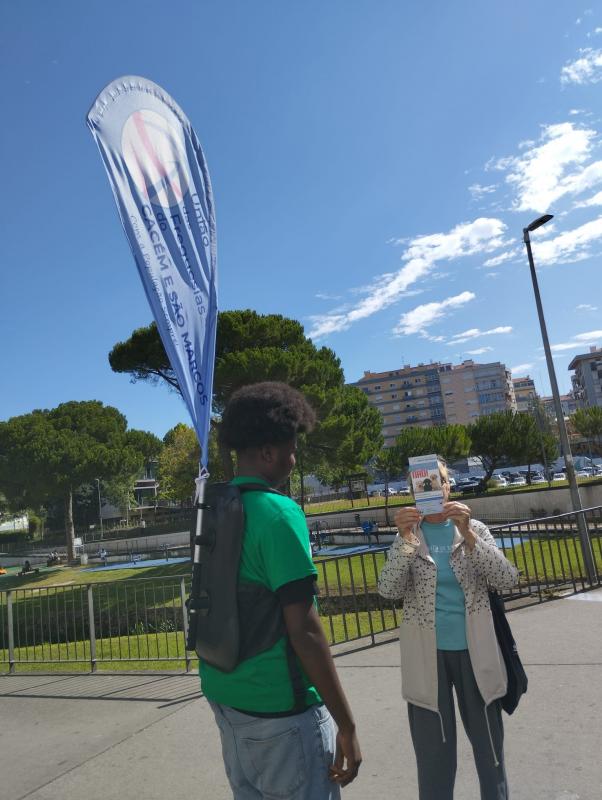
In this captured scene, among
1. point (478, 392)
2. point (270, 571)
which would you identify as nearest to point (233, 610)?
point (270, 571)

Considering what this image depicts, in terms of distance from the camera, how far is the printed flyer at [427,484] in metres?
2.31

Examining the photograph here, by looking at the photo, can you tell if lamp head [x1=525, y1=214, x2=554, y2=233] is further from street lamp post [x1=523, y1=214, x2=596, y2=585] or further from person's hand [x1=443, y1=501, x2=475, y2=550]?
person's hand [x1=443, y1=501, x2=475, y2=550]

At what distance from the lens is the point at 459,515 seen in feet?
8.05

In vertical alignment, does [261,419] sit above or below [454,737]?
above

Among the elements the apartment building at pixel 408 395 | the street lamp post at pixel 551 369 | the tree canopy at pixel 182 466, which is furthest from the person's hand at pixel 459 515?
the apartment building at pixel 408 395

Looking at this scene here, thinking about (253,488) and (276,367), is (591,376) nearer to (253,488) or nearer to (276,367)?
(276,367)

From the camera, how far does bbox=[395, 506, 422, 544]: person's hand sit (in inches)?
97.2

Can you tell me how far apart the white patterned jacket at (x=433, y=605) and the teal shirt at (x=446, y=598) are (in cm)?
3

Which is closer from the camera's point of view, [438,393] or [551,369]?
[551,369]

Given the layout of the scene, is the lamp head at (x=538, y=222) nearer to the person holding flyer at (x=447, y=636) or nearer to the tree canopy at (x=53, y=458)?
the person holding flyer at (x=447, y=636)

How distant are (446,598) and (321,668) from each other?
1095 millimetres

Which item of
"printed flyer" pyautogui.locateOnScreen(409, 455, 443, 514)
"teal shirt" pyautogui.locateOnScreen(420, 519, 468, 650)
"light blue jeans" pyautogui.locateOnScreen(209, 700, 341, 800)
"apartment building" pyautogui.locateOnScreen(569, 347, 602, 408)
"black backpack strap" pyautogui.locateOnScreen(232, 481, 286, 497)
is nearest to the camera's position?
"light blue jeans" pyautogui.locateOnScreen(209, 700, 341, 800)

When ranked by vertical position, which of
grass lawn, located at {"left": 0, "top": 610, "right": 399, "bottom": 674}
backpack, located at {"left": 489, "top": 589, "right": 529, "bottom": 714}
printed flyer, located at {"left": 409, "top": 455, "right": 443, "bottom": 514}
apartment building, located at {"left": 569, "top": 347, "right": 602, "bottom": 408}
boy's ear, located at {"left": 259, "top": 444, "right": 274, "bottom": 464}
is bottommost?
grass lawn, located at {"left": 0, "top": 610, "right": 399, "bottom": 674}

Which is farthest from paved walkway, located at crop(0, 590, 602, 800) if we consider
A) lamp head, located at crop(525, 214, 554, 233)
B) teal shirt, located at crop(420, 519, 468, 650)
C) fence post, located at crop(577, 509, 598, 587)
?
lamp head, located at crop(525, 214, 554, 233)
